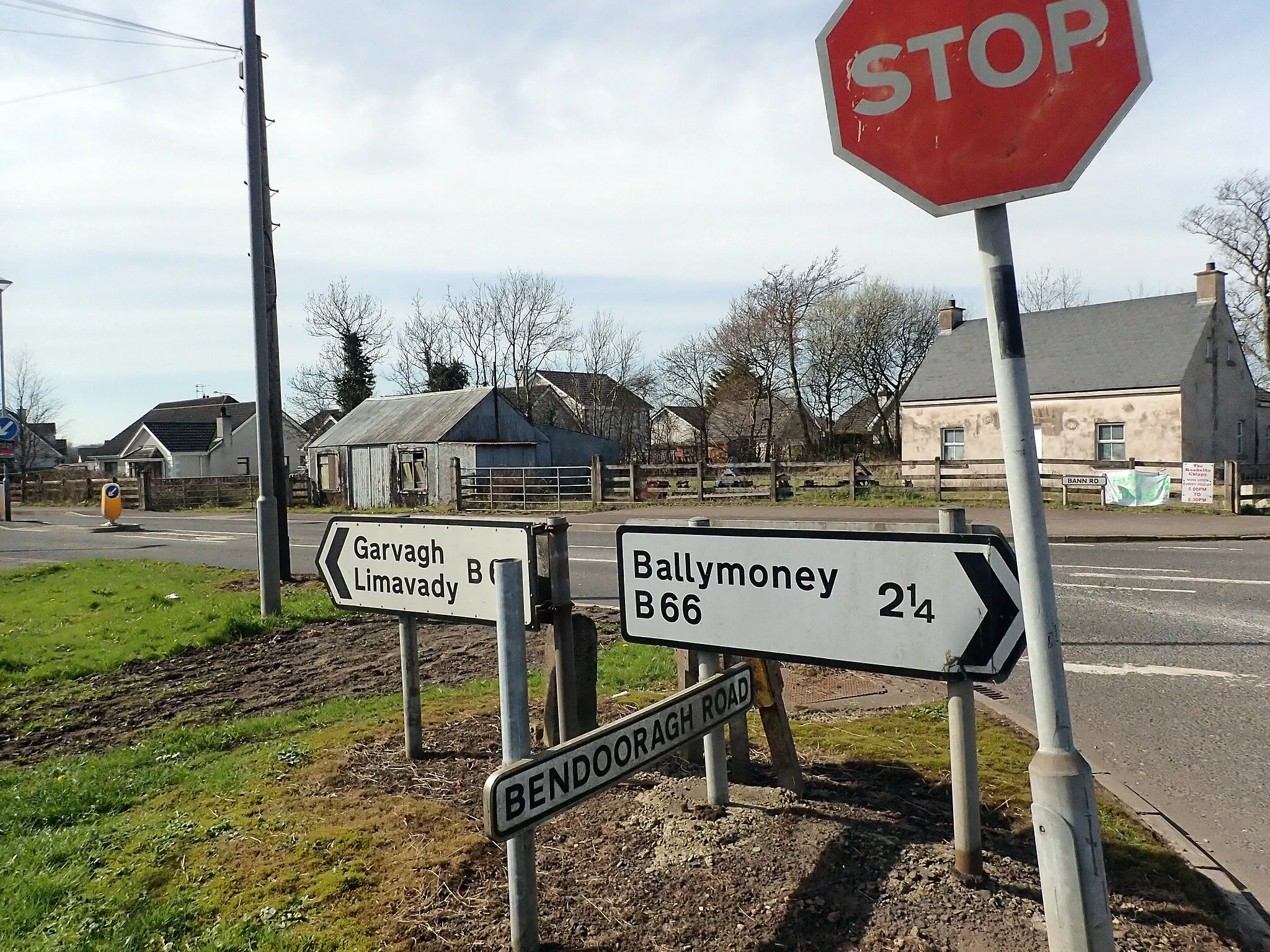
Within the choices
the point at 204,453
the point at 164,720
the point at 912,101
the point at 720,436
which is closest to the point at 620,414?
the point at 720,436

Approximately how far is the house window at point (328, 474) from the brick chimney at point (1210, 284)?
31729 millimetres

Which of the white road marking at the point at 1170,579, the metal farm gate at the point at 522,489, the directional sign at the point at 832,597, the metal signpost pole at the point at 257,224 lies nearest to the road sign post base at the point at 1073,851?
the directional sign at the point at 832,597

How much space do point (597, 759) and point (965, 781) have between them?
4.31 feet

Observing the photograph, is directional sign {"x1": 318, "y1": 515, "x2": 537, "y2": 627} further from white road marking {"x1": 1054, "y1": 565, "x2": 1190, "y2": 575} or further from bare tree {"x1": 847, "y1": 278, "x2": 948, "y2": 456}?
bare tree {"x1": 847, "y1": 278, "x2": 948, "y2": 456}

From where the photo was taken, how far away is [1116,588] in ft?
35.0

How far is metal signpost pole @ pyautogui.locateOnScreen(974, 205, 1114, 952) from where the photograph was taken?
2117 mm

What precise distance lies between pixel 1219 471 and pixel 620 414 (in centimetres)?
3524

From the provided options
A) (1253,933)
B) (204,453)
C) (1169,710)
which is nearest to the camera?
(1253,933)

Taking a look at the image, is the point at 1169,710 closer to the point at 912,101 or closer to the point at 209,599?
the point at 912,101

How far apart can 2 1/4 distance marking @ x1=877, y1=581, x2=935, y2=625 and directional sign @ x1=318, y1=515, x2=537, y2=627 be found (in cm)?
159

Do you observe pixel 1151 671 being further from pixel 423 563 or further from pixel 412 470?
pixel 412 470

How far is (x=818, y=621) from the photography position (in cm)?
303

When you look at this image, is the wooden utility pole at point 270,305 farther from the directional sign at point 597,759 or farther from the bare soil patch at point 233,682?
the directional sign at point 597,759

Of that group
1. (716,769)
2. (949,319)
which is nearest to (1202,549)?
(716,769)
